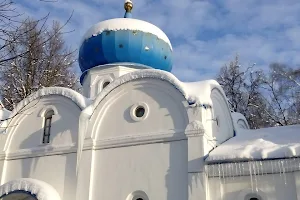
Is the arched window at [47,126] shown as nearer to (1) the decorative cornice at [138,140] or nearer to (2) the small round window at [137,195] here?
(1) the decorative cornice at [138,140]

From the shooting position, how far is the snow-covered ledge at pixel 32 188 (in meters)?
9.32

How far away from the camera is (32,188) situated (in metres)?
9.41

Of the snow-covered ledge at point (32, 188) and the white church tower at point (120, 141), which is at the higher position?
the white church tower at point (120, 141)

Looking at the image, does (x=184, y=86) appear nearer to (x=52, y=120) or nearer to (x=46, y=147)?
(x=52, y=120)

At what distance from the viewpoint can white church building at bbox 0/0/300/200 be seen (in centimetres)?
855

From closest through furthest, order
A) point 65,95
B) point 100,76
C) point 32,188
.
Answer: point 32,188 → point 65,95 → point 100,76

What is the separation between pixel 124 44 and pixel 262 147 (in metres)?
5.56

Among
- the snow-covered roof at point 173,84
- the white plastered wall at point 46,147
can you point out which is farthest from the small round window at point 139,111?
the white plastered wall at point 46,147

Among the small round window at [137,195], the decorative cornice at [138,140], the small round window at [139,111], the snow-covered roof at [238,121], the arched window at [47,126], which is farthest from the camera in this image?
the snow-covered roof at [238,121]

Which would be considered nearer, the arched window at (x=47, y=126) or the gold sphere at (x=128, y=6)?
the arched window at (x=47, y=126)

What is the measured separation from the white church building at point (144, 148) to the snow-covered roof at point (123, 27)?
2.85m

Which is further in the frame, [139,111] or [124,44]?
[124,44]

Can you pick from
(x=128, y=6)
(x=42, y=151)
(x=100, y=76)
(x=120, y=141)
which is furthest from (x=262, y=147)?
(x=128, y=6)

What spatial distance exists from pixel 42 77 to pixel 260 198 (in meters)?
9.91
